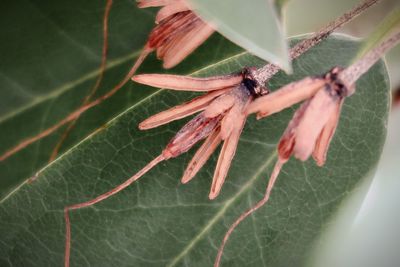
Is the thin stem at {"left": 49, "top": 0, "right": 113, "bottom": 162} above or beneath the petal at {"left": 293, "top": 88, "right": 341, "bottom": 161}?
above

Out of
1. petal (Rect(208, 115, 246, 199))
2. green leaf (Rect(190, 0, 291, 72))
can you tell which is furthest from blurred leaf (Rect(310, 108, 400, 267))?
green leaf (Rect(190, 0, 291, 72))

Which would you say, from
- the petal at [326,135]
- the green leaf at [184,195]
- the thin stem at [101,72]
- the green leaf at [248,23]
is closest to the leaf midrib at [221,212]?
the green leaf at [184,195]

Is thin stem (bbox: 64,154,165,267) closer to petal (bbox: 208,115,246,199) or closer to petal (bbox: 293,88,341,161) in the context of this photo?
petal (bbox: 208,115,246,199)

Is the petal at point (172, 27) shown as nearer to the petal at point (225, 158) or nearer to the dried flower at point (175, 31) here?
the dried flower at point (175, 31)

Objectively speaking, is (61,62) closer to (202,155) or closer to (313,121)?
(202,155)

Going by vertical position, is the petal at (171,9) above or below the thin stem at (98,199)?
above

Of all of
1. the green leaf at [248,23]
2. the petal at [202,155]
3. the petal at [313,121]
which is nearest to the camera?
the green leaf at [248,23]

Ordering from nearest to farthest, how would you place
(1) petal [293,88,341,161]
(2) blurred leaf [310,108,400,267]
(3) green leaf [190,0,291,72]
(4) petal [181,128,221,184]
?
(3) green leaf [190,0,291,72] → (1) petal [293,88,341,161] → (4) petal [181,128,221,184] → (2) blurred leaf [310,108,400,267]
